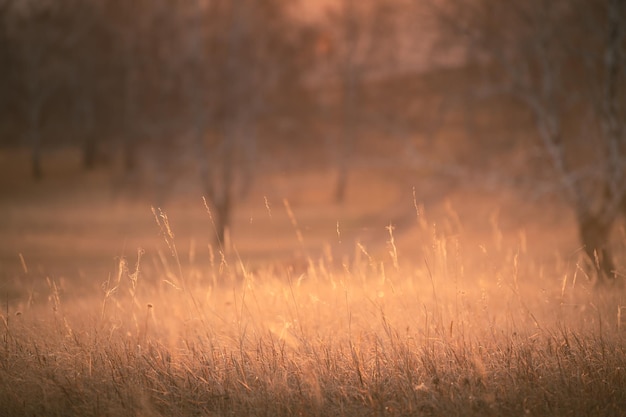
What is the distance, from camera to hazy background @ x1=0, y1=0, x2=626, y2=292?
29.2 feet

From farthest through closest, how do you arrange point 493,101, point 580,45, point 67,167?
point 67,167, point 493,101, point 580,45

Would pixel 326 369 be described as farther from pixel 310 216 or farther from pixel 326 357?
pixel 310 216

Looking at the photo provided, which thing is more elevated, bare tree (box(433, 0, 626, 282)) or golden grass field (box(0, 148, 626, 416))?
bare tree (box(433, 0, 626, 282))

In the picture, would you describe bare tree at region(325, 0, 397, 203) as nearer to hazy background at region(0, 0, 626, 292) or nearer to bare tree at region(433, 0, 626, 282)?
hazy background at region(0, 0, 626, 292)

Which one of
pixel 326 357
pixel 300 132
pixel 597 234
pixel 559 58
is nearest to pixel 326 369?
pixel 326 357

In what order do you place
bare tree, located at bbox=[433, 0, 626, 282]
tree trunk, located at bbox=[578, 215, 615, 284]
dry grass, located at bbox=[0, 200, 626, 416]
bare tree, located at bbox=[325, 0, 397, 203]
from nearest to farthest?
dry grass, located at bbox=[0, 200, 626, 416] → bare tree, located at bbox=[433, 0, 626, 282] → tree trunk, located at bbox=[578, 215, 615, 284] → bare tree, located at bbox=[325, 0, 397, 203]

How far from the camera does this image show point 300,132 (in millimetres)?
32906

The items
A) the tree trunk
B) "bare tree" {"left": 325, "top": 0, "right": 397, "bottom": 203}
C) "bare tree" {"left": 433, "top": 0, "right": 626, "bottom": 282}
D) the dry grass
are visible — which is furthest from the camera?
"bare tree" {"left": 325, "top": 0, "right": 397, "bottom": 203}

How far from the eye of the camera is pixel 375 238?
53.5 ft

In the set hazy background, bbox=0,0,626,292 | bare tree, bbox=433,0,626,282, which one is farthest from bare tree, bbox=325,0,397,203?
bare tree, bbox=433,0,626,282

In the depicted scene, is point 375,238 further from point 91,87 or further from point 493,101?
point 91,87

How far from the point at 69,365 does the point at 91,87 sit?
3416cm

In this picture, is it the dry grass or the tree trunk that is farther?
the tree trunk

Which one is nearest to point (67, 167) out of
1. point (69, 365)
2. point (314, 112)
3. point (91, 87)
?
point (91, 87)
